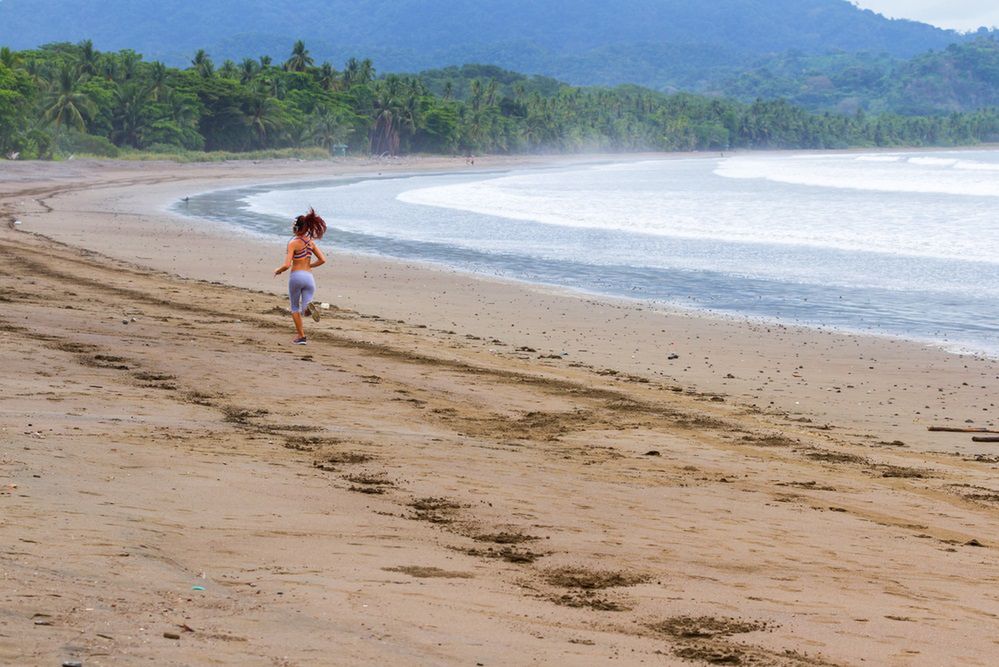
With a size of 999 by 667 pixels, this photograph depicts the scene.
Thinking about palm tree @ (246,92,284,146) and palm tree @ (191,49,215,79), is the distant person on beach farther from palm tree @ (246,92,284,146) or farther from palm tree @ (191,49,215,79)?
palm tree @ (191,49,215,79)

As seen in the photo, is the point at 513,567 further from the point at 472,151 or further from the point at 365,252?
the point at 472,151

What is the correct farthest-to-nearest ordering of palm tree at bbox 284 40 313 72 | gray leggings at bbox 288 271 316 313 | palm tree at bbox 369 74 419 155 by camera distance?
palm tree at bbox 284 40 313 72 < palm tree at bbox 369 74 419 155 < gray leggings at bbox 288 271 316 313

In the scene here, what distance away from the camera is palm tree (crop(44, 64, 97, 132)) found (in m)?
88.1

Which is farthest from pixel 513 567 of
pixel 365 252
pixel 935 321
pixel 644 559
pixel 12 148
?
pixel 12 148

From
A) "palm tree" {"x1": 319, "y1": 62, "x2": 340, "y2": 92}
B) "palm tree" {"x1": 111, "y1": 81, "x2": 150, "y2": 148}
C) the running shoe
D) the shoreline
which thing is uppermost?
"palm tree" {"x1": 319, "y1": 62, "x2": 340, "y2": 92}

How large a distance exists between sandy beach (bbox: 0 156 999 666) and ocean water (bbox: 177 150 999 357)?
3.97 meters

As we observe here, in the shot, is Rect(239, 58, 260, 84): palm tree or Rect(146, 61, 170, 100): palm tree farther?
Rect(239, 58, 260, 84): palm tree

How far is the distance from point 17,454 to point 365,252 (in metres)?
21.0

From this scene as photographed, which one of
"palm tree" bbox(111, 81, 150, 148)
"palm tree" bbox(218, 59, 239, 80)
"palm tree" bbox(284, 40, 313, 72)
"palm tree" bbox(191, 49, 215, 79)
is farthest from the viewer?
"palm tree" bbox(284, 40, 313, 72)

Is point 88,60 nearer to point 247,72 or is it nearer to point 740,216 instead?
point 247,72

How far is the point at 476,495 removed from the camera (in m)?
7.05

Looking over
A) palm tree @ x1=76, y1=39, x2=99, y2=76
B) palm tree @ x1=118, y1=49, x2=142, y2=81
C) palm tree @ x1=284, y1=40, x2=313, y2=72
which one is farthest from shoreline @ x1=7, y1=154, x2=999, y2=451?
palm tree @ x1=284, y1=40, x2=313, y2=72

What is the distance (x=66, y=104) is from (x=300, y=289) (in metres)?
82.0

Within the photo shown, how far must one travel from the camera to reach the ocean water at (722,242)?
19.7 m
